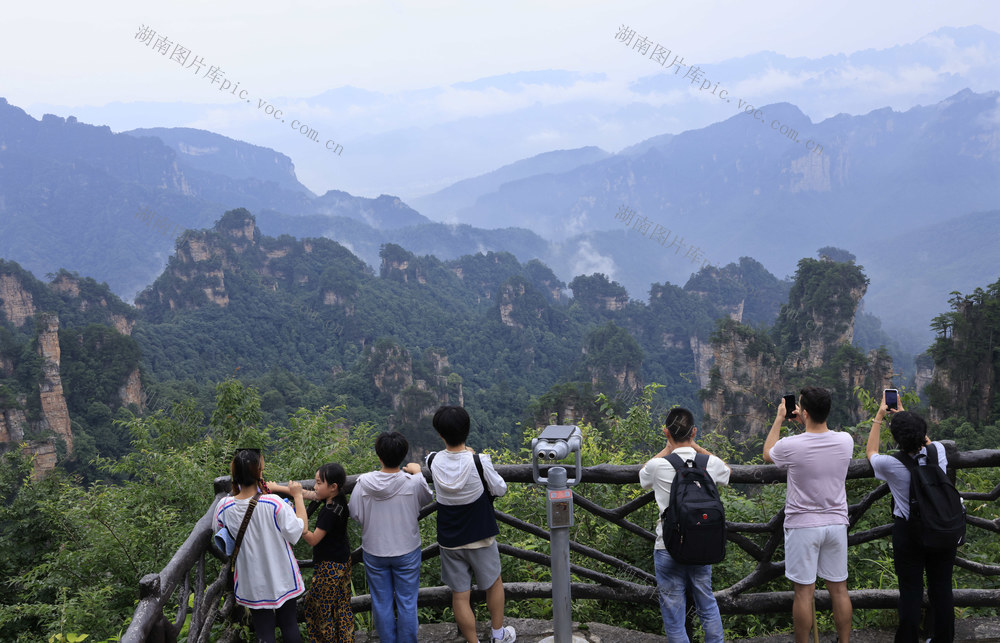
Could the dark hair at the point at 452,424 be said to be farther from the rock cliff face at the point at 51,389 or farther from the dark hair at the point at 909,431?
the rock cliff face at the point at 51,389

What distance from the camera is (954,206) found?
170750 mm

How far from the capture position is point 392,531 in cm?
285

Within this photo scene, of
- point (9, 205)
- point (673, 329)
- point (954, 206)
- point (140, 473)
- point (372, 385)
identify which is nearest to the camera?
point (140, 473)

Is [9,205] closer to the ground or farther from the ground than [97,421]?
farther from the ground

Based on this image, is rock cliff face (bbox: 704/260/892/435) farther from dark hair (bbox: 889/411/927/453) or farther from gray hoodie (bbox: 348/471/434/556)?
gray hoodie (bbox: 348/471/434/556)

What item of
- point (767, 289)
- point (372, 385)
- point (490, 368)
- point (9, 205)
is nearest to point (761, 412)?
point (372, 385)

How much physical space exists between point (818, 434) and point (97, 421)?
43.9m

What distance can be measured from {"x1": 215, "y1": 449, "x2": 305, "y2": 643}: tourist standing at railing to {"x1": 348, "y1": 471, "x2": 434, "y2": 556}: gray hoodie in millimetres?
273

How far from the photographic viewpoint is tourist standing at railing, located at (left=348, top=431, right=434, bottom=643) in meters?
2.81

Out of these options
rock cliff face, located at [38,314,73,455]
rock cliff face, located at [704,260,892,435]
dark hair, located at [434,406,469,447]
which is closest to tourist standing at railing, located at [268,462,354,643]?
dark hair, located at [434,406,469,447]

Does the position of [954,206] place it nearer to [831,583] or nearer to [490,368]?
[490,368]

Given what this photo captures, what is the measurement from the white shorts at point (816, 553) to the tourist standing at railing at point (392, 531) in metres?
1.63

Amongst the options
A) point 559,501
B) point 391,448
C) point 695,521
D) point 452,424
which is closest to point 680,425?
point 695,521

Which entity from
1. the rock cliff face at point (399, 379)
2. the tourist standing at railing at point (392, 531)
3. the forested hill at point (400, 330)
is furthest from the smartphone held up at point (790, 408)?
the rock cliff face at point (399, 379)
